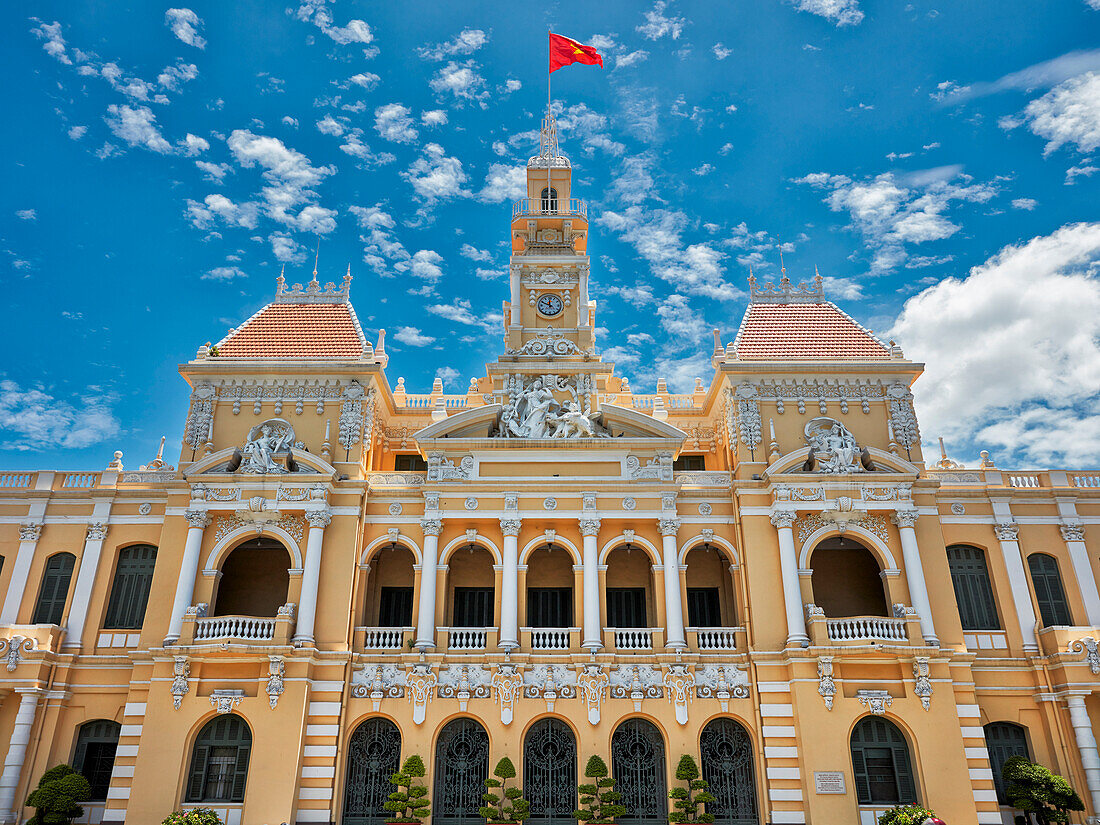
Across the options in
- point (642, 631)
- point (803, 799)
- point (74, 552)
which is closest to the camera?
point (803, 799)

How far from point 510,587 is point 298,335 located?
1401 centimetres

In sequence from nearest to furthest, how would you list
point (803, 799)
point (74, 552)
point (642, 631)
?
point (803, 799), point (642, 631), point (74, 552)

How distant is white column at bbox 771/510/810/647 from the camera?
28.8m

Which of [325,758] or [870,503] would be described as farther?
[870,503]

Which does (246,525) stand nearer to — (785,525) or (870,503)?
(785,525)

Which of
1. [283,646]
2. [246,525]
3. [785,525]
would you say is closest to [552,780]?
[283,646]

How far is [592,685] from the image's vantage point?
28516 mm

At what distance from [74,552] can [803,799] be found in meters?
27.9

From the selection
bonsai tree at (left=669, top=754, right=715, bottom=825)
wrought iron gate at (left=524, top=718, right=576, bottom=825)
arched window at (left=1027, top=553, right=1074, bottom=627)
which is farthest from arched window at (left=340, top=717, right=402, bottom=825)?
arched window at (left=1027, top=553, right=1074, bottom=627)

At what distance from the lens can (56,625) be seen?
30.7 meters

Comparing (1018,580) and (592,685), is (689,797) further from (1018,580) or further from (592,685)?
(1018,580)

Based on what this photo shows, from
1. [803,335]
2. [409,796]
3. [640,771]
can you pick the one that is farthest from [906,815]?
[803,335]

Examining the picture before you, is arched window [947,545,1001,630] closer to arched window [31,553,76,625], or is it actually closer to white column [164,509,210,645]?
white column [164,509,210,645]

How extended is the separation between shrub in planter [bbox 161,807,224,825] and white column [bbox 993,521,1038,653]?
28.2 metres
